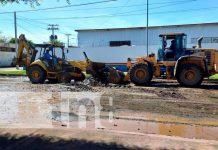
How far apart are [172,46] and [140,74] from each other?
263cm

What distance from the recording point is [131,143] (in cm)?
806

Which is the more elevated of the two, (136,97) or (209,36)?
(209,36)

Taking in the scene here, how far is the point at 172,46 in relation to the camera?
78.3ft

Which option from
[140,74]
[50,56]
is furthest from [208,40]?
[50,56]

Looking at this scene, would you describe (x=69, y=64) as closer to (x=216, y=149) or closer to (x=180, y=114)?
(x=180, y=114)

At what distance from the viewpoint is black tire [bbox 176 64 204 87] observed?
22547mm

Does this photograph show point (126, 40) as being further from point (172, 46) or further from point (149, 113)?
point (149, 113)

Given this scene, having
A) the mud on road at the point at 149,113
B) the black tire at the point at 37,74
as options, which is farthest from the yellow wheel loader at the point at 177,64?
the black tire at the point at 37,74

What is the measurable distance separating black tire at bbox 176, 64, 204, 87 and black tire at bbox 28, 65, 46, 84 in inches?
345

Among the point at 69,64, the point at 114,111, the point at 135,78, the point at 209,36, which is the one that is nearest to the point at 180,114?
the point at 114,111

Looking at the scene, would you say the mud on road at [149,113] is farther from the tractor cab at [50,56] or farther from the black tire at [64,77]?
the tractor cab at [50,56]

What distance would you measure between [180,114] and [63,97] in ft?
19.1

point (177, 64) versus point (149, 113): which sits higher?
point (177, 64)

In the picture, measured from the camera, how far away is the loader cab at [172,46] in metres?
23.7
